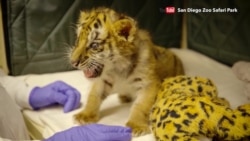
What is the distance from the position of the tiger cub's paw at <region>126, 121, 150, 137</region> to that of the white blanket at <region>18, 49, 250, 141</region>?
2 cm

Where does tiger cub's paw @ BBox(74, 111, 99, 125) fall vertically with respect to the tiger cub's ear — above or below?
below

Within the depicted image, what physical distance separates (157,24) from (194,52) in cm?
23

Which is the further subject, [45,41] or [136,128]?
[45,41]

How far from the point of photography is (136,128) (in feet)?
3.23

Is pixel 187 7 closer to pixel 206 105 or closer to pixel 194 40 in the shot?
pixel 194 40

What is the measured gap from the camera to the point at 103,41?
1.03 m

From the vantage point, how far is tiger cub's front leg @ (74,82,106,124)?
1070mm

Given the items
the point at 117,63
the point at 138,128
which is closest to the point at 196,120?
the point at 138,128

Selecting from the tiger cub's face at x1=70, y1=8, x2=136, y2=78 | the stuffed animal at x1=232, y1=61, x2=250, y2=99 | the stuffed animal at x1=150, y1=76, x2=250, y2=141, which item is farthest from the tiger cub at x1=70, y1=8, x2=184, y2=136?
the stuffed animal at x1=232, y1=61, x2=250, y2=99

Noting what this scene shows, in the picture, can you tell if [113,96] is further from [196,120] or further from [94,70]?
[196,120]

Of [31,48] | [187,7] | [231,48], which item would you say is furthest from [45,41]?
[231,48]

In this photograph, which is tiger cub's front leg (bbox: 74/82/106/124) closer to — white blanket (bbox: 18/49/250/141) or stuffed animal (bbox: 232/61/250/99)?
white blanket (bbox: 18/49/250/141)

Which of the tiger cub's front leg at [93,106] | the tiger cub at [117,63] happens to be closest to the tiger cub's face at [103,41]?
the tiger cub at [117,63]

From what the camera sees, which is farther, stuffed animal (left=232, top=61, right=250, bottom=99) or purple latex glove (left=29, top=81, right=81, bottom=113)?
stuffed animal (left=232, top=61, right=250, bottom=99)
